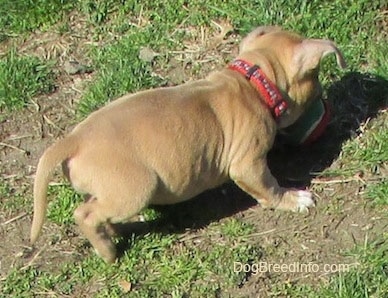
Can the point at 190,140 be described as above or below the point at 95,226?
above

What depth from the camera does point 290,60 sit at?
5477 mm

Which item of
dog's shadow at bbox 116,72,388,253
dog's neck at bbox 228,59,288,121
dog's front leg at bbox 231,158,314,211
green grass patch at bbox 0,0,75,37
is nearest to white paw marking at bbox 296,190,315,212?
dog's front leg at bbox 231,158,314,211

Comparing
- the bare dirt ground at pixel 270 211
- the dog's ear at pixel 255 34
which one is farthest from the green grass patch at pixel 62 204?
the dog's ear at pixel 255 34

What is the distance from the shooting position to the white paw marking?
558 cm

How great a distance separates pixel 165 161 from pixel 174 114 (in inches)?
10.1

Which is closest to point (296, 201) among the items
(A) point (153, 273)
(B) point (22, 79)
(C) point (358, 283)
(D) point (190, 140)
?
(C) point (358, 283)

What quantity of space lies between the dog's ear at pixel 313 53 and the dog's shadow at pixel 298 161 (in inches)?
26.8

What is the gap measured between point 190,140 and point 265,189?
1.94ft

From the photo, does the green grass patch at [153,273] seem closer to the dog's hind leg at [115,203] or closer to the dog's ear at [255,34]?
the dog's hind leg at [115,203]

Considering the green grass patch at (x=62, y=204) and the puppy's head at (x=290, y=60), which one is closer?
the puppy's head at (x=290, y=60)

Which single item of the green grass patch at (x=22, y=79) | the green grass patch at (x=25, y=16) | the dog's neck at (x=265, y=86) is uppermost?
the dog's neck at (x=265, y=86)

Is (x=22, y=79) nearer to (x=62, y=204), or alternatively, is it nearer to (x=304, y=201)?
(x=62, y=204)

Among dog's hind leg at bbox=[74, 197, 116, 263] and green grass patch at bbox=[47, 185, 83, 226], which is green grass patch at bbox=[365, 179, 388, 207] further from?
green grass patch at bbox=[47, 185, 83, 226]

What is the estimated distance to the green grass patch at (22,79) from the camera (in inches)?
253
